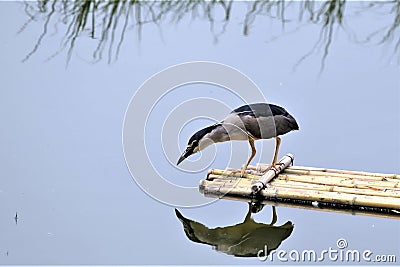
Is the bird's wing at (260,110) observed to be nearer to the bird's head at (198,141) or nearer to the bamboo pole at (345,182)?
the bird's head at (198,141)

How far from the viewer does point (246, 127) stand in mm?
3904

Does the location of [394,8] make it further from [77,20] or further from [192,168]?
[192,168]

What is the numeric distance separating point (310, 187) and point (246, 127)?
395 millimetres

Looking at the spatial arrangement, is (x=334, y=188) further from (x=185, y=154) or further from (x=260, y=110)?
(x=185, y=154)

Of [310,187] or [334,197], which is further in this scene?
[310,187]

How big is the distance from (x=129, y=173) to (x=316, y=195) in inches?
35.1

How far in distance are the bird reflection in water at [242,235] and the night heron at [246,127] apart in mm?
378

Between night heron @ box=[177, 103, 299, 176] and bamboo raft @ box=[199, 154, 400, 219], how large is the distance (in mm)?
174

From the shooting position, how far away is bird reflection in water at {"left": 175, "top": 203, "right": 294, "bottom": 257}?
3.47 metres

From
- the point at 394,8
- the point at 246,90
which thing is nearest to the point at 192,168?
the point at 246,90

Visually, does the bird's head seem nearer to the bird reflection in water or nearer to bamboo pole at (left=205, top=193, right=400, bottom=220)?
bamboo pole at (left=205, top=193, right=400, bottom=220)

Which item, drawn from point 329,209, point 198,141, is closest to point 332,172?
point 329,209

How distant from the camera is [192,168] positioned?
4.11 metres

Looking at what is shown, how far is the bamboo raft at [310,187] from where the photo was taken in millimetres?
3670
